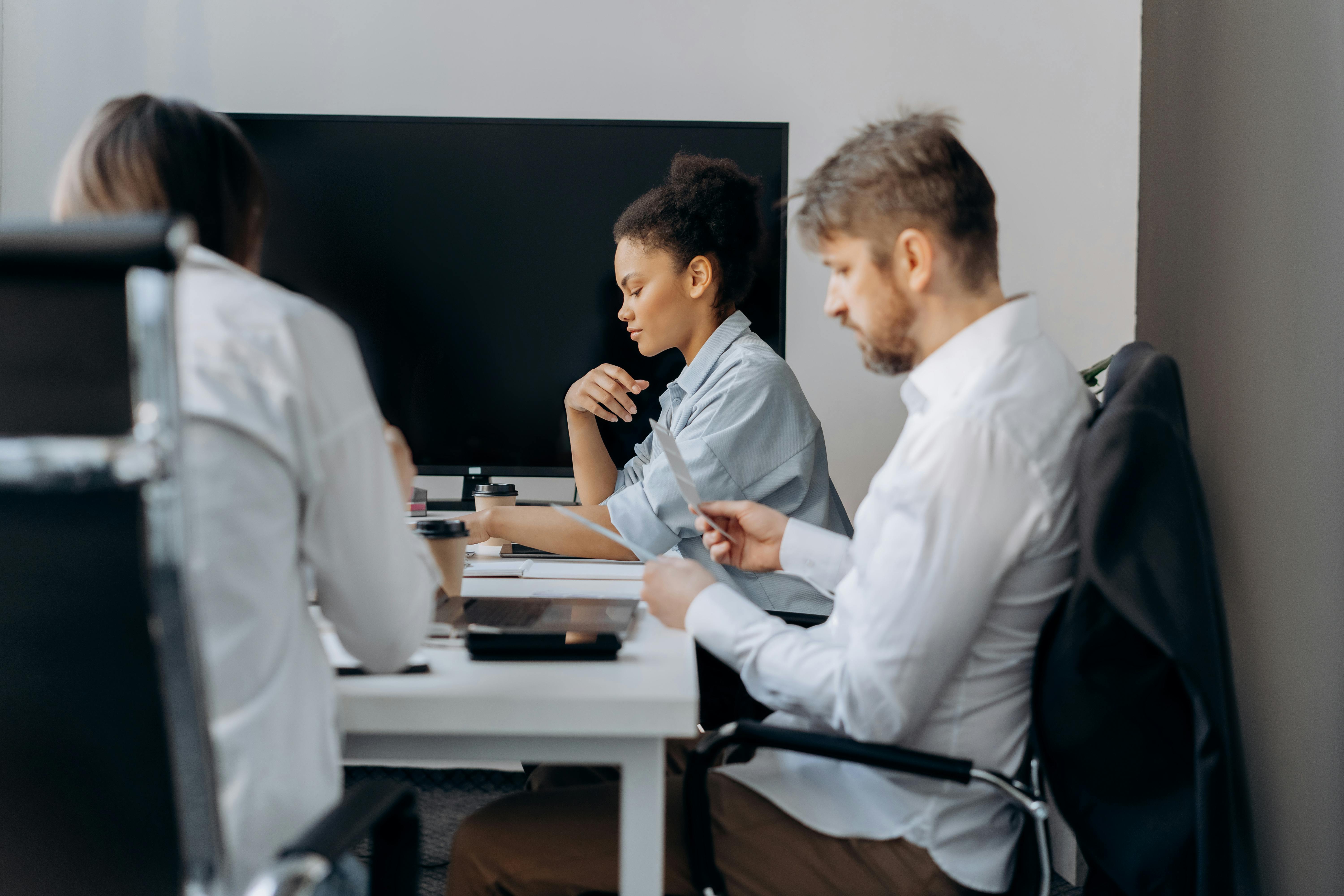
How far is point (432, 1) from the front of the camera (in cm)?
261

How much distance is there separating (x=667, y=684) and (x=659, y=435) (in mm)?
496

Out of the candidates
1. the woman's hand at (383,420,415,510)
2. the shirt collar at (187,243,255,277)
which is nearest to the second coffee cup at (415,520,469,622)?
the woman's hand at (383,420,415,510)

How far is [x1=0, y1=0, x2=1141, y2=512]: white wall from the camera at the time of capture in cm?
257

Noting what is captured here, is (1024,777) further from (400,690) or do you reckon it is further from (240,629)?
(240,629)

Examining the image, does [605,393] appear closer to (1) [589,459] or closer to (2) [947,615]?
(1) [589,459]

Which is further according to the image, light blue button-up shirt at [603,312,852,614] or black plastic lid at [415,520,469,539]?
light blue button-up shirt at [603,312,852,614]

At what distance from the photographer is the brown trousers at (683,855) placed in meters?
1.00

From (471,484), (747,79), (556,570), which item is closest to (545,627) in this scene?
(556,570)

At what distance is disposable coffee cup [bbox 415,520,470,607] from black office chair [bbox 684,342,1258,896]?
1.69 feet

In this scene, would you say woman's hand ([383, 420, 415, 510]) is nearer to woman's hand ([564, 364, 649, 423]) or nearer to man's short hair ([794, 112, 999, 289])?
man's short hair ([794, 112, 999, 289])

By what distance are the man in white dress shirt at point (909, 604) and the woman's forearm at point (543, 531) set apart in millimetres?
627

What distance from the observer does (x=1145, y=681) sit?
0.88 m

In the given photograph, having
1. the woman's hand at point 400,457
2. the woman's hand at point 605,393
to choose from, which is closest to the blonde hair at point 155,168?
the woman's hand at point 400,457

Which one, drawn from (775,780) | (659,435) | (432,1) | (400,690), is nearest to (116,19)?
(432,1)
